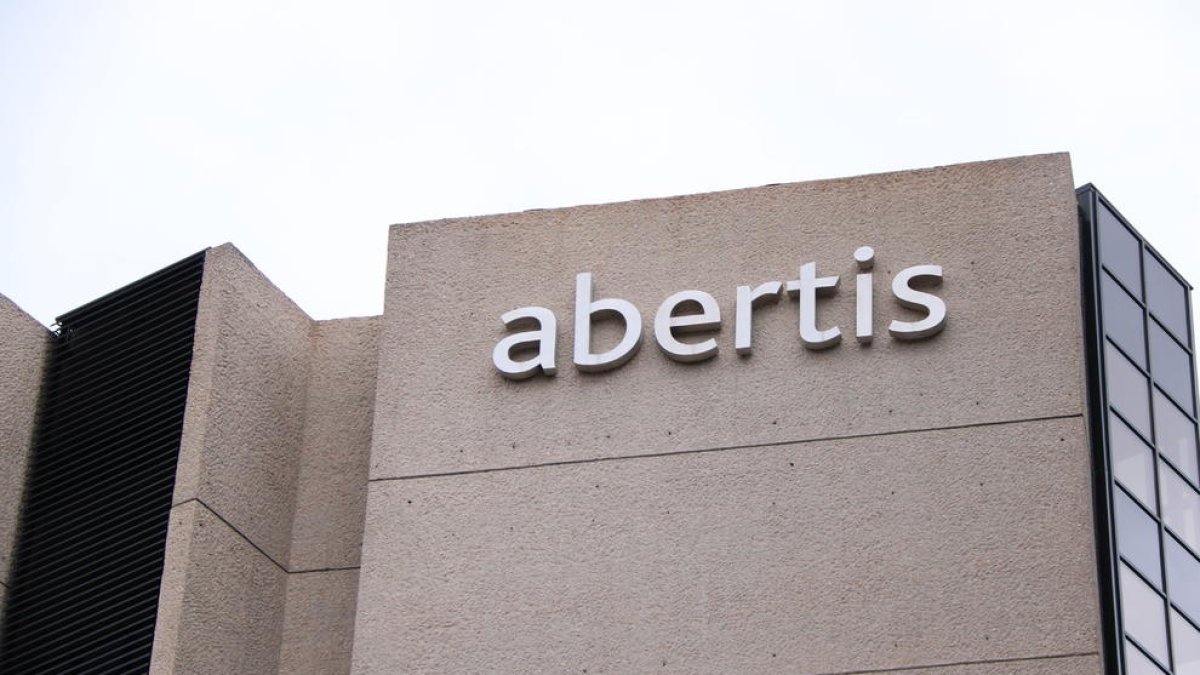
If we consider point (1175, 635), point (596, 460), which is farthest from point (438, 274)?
point (1175, 635)

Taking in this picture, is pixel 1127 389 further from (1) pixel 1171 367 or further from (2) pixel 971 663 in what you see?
(2) pixel 971 663

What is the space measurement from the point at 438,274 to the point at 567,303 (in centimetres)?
127

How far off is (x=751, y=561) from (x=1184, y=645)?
3.65m

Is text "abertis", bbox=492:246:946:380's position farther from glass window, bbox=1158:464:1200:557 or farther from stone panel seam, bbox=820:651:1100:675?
stone panel seam, bbox=820:651:1100:675

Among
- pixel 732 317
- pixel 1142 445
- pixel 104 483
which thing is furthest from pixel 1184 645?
pixel 104 483

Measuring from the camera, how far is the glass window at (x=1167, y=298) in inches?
823

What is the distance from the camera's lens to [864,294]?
1930 cm

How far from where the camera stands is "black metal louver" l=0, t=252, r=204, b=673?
19516 millimetres

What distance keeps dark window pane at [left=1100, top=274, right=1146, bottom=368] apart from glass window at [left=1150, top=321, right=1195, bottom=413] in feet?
0.65

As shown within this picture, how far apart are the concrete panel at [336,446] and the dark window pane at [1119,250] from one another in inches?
263

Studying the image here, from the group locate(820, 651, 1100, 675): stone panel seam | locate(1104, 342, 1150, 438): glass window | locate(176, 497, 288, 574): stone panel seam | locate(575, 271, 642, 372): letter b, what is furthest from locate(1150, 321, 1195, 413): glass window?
locate(176, 497, 288, 574): stone panel seam

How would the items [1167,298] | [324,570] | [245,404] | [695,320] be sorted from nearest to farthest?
[695,320] → [324,570] → [245,404] → [1167,298]

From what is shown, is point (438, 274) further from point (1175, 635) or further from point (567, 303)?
point (1175, 635)

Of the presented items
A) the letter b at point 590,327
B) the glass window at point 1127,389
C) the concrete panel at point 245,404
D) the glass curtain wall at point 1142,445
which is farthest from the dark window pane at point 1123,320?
the concrete panel at point 245,404
